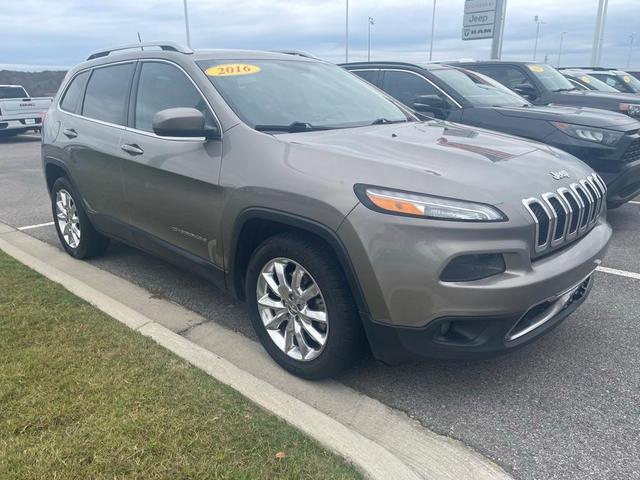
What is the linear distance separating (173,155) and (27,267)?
6.35ft

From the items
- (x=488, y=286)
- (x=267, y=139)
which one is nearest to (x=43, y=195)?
(x=267, y=139)

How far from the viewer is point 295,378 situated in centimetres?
302

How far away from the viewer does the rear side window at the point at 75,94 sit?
4738mm

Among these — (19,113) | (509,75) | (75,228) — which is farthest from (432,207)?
(19,113)

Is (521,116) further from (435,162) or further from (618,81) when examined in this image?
(618,81)

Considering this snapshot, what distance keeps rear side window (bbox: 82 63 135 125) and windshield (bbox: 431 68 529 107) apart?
3.73m

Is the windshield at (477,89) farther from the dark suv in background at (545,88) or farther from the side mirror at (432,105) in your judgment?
the dark suv in background at (545,88)

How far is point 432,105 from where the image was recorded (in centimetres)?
622

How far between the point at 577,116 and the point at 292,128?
3.77 meters

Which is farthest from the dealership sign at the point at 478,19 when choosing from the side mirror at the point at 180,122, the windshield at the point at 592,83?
the side mirror at the point at 180,122

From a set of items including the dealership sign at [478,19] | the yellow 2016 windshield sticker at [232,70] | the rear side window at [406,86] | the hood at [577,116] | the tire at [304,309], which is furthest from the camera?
the dealership sign at [478,19]

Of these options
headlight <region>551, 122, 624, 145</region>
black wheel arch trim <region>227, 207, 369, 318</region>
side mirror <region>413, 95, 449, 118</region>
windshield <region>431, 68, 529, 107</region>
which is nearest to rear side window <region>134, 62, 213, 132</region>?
black wheel arch trim <region>227, 207, 369, 318</region>

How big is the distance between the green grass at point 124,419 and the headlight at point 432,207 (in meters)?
1.07

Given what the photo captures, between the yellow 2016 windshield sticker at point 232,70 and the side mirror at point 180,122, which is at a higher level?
the yellow 2016 windshield sticker at point 232,70
